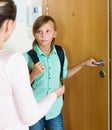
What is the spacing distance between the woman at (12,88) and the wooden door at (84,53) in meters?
0.98

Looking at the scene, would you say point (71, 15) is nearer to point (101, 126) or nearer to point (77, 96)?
point (77, 96)

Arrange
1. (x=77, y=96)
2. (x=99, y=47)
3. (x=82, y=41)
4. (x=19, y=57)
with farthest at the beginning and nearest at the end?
(x=77, y=96), (x=82, y=41), (x=99, y=47), (x=19, y=57)

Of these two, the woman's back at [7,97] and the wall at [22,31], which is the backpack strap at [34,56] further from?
the woman's back at [7,97]

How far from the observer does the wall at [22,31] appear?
6.88 ft

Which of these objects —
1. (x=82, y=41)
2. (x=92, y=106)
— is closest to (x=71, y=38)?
(x=82, y=41)

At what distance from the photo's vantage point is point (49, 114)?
1.71 meters

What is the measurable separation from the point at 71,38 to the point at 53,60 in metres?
0.44

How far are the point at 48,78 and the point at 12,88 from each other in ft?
2.47

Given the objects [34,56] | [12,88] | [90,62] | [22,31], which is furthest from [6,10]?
[22,31]

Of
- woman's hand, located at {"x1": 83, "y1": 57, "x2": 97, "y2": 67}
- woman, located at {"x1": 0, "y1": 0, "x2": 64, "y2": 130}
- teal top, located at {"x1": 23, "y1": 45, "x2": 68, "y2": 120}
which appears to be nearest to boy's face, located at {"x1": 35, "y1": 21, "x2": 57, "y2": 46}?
teal top, located at {"x1": 23, "y1": 45, "x2": 68, "y2": 120}

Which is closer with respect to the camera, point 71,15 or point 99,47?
point 99,47

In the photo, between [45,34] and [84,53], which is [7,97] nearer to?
[45,34]

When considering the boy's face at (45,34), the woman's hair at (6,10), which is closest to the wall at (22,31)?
the boy's face at (45,34)

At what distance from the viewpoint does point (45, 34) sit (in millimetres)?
1708
